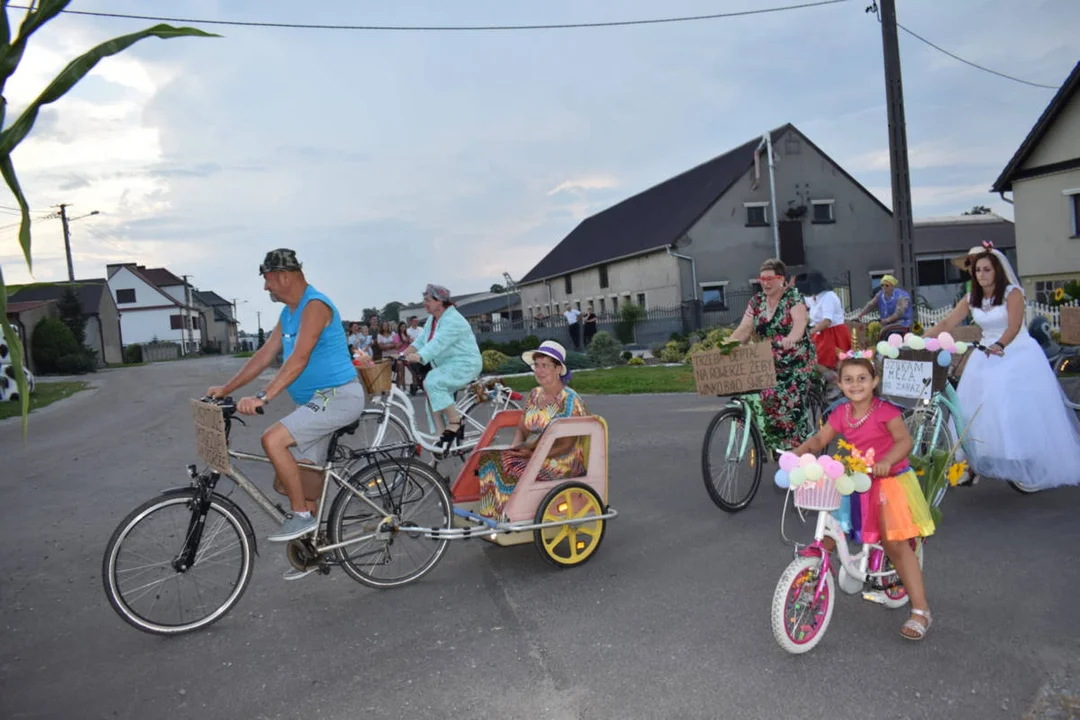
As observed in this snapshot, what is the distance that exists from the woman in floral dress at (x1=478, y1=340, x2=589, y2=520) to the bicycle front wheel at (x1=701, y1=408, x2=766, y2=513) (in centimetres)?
139

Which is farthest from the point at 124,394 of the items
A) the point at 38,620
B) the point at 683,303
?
the point at 38,620

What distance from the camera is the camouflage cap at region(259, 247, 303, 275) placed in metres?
5.11

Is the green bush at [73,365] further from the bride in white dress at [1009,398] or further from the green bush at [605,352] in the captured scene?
the bride in white dress at [1009,398]

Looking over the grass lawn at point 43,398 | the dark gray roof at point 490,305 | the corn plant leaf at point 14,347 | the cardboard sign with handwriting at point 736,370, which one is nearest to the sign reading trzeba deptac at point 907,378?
the cardboard sign with handwriting at point 736,370

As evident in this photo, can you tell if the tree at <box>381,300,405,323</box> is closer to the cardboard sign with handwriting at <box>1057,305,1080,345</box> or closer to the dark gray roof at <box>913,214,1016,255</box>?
the dark gray roof at <box>913,214,1016,255</box>

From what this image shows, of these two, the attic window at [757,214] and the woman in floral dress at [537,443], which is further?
the attic window at [757,214]

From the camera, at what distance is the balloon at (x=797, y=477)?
383cm

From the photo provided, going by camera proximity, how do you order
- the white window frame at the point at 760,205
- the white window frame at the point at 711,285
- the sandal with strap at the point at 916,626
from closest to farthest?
the sandal with strap at the point at 916,626, the white window frame at the point at 711,285, the white window frame at the point at 760,205

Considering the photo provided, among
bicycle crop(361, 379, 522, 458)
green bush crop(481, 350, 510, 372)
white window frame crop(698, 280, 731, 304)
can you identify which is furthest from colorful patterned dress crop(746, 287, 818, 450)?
white window frame crop(698, 280, 731, 304)

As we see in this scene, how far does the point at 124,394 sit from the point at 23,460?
1561 centimetres

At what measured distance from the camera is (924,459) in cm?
480

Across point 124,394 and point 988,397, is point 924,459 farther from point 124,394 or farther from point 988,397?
point 124,394

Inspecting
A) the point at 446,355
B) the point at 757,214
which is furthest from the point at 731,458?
the point at 757,214

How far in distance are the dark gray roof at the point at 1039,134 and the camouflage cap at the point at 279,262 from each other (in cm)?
2853
